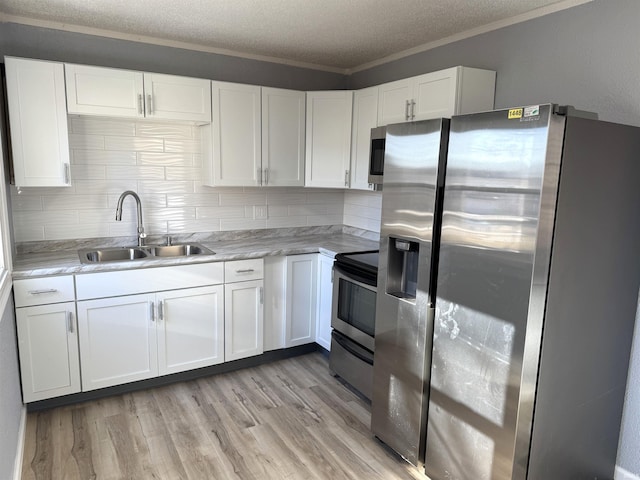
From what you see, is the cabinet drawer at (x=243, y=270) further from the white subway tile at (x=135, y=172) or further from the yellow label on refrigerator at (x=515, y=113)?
the yellow label on refrigerator at (x=515, y=113)

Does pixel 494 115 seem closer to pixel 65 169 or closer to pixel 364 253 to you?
pixel 364 253

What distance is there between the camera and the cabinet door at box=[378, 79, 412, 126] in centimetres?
293

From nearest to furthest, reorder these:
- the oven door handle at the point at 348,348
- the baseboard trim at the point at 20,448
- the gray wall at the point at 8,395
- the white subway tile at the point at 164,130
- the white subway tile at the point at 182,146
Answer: the gray wall at the point at 8,395 < the baseboard trim at the point at 20,448 < the oven door handle at the point at 348,348 < the white subway tile at the point at 164,130 < the white subway tile at the point at 182,146

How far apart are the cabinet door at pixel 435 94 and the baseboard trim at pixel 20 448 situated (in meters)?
2.86

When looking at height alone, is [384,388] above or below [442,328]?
below

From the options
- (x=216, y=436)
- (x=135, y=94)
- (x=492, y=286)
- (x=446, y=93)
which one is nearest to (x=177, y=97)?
(x=135, y=94)

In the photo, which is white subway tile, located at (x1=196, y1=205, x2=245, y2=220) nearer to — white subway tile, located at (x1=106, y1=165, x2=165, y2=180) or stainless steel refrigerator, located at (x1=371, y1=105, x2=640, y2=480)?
white subway tile, located at (x1=106, y1=165, x2=165, y2=180)

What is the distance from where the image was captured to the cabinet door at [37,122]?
2598mm

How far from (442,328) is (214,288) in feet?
5.49

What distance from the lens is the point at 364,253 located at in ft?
10.4

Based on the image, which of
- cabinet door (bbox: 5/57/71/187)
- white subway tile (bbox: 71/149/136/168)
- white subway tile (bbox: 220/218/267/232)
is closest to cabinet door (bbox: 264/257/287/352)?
white subway tile (bbox: 220/218/267/232)

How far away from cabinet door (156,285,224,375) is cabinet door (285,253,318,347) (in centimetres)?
55

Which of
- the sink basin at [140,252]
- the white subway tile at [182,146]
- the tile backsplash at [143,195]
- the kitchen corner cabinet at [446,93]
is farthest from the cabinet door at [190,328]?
the kitchen corner cabinet at [446,93]

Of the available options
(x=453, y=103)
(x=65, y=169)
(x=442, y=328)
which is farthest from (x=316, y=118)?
(x=442, y=328)
